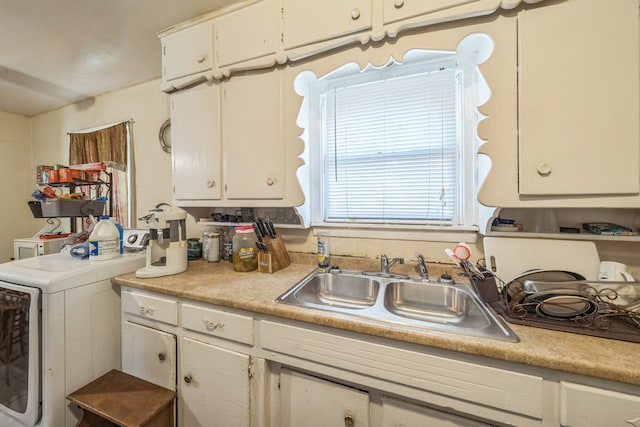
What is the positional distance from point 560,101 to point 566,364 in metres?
0.90

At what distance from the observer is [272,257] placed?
141cm

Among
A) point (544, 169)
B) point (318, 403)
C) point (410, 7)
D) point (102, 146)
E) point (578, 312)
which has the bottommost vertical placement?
point (318, 403)

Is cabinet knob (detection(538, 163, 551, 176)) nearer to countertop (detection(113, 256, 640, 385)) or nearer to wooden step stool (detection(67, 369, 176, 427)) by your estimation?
countertop (detection(113, 256, 640, 385))

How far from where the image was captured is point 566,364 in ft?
2.04

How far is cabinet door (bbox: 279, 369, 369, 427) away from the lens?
875 mm

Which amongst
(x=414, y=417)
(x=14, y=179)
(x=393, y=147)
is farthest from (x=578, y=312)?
(x=14, y=179)

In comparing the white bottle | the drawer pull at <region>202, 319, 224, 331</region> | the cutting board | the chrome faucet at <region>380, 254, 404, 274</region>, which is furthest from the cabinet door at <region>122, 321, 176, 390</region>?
the cutting board

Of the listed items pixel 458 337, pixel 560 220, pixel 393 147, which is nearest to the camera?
pixel 458 337

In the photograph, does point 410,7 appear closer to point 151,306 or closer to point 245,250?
point 245,250

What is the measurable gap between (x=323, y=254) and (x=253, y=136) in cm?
82

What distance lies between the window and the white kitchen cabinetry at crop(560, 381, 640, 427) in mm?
804

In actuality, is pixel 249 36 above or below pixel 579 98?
above

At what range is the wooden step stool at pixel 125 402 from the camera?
100cm

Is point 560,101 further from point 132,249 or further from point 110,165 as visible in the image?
point 110,165
